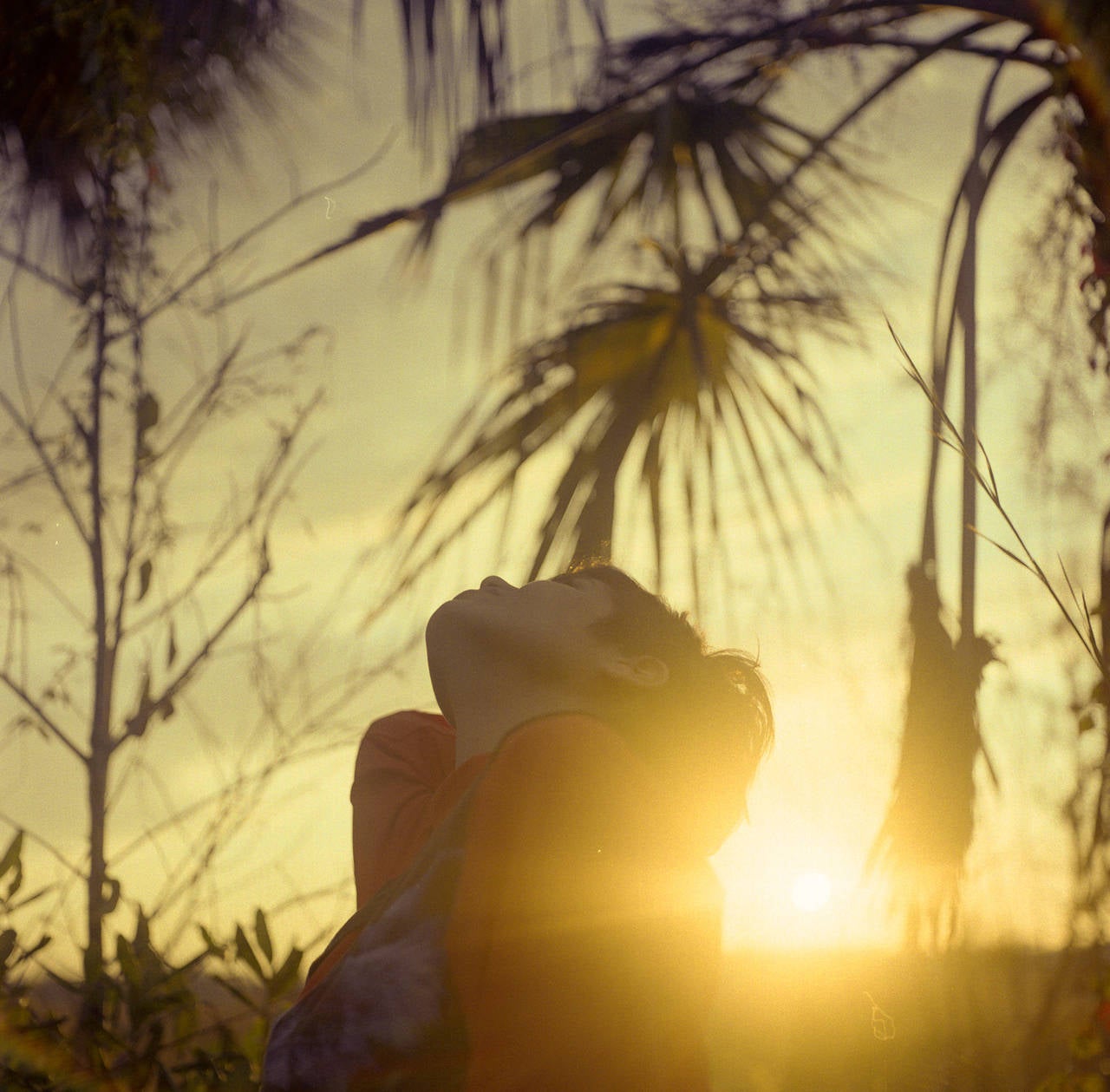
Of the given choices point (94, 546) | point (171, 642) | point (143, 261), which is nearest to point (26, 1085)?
point (171, 642)

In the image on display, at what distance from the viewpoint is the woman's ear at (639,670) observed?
1608mm

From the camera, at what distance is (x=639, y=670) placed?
1.63m

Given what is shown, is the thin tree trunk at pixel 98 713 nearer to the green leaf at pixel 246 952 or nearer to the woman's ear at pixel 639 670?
the green leaf at pixel 246 952

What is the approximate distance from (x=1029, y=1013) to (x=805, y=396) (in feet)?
4.89

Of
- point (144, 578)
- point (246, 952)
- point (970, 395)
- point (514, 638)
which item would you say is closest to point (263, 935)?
point (246, 952)

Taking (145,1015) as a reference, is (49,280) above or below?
above

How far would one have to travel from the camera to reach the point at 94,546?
2328mm

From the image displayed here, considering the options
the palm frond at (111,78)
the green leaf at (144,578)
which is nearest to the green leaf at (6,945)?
the green leaf at (144,578)

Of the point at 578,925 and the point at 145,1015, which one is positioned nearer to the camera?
the point at 578,925

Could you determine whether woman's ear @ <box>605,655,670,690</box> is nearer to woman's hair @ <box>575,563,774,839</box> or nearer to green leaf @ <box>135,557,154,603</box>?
woman's hair @ <box>575,563,774,839</box>

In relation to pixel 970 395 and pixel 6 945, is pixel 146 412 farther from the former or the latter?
pixel 970 395

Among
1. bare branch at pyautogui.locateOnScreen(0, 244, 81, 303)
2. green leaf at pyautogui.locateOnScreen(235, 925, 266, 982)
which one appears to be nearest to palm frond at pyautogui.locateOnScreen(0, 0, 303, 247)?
bare branch at pyautogui.locateOnScreen(0, 244, 81, 303)

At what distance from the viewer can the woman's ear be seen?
1.61 meters

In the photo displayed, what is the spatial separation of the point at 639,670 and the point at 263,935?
102 cm
